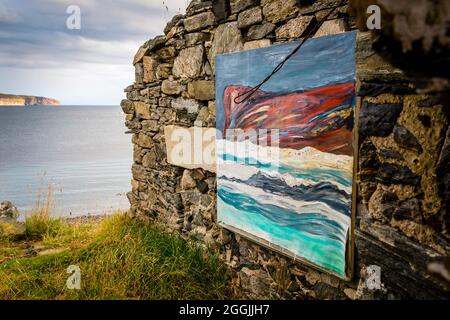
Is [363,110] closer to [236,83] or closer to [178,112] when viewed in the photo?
[236,83]

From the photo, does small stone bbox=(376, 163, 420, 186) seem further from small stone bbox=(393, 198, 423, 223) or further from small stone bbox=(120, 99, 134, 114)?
small stone bbox=(120, 99, 134, 114)

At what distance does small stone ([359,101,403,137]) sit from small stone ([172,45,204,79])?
6.69 ft

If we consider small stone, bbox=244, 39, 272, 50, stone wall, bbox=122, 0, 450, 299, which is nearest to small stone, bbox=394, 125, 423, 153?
stone wall, bbox=122, 0, 450, 299

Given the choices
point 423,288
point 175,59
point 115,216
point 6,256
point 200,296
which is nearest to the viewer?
point 423,288

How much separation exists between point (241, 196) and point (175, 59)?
1.76m

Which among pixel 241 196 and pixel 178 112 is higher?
pixel 178 112

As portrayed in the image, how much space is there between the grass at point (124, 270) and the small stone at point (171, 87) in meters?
1.65

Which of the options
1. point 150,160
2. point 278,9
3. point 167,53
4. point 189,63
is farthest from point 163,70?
point 278,9

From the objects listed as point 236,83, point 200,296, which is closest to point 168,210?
point 200,296

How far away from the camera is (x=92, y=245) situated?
4.24 metres

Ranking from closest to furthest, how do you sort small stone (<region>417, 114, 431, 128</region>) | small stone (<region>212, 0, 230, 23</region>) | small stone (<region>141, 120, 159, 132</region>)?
1. small stone (<region>417, 114, 431, 128</region>)
2. small stone (<region>212, 0, 230, 23</region>)
3. small stone (<region>141, 120, 159, 132</region>)

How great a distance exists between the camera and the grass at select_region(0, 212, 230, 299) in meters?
3.13

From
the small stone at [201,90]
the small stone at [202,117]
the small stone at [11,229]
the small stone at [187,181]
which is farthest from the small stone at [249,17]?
the small stone at [11,229]

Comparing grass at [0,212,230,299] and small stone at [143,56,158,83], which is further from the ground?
small stone at [143,56,158,83]
